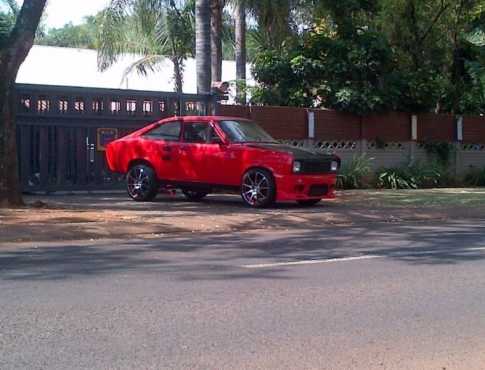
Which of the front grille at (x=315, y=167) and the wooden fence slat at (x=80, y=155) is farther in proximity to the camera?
the wooden fence slat at (x=80, y=155)

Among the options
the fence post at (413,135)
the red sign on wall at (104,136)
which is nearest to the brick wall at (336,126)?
the fence post at (413,135)

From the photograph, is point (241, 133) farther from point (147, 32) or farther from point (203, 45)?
point (147, 32)

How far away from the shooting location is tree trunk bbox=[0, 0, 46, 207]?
45.4 feet

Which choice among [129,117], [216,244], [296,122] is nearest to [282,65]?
[296,122]

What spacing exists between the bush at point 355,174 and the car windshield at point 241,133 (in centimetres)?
521

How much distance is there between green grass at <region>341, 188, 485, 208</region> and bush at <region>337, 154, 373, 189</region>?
0.76 meters

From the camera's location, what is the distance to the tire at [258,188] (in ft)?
49.0

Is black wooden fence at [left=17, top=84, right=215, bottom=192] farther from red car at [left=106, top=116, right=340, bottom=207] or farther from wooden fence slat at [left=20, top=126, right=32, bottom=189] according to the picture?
red car at [left=106, top=116, right=340, bottom=207]

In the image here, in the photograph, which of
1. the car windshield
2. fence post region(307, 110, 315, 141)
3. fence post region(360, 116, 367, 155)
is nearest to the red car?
the car windshield

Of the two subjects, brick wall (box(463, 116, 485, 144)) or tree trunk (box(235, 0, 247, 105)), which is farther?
brick wall (box(463, 116, 485, 144))

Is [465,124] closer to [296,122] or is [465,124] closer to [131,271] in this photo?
[296,122]

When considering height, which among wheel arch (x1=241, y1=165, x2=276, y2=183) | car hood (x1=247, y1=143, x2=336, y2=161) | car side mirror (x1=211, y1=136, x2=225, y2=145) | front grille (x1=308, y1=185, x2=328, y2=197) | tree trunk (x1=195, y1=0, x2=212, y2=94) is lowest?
front grille (x1=308, y1=185, x2=328, y2=197)

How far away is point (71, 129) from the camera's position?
17.9 meters

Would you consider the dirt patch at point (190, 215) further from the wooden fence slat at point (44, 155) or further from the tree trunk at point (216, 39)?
the tree trunk at point (216, 39)
